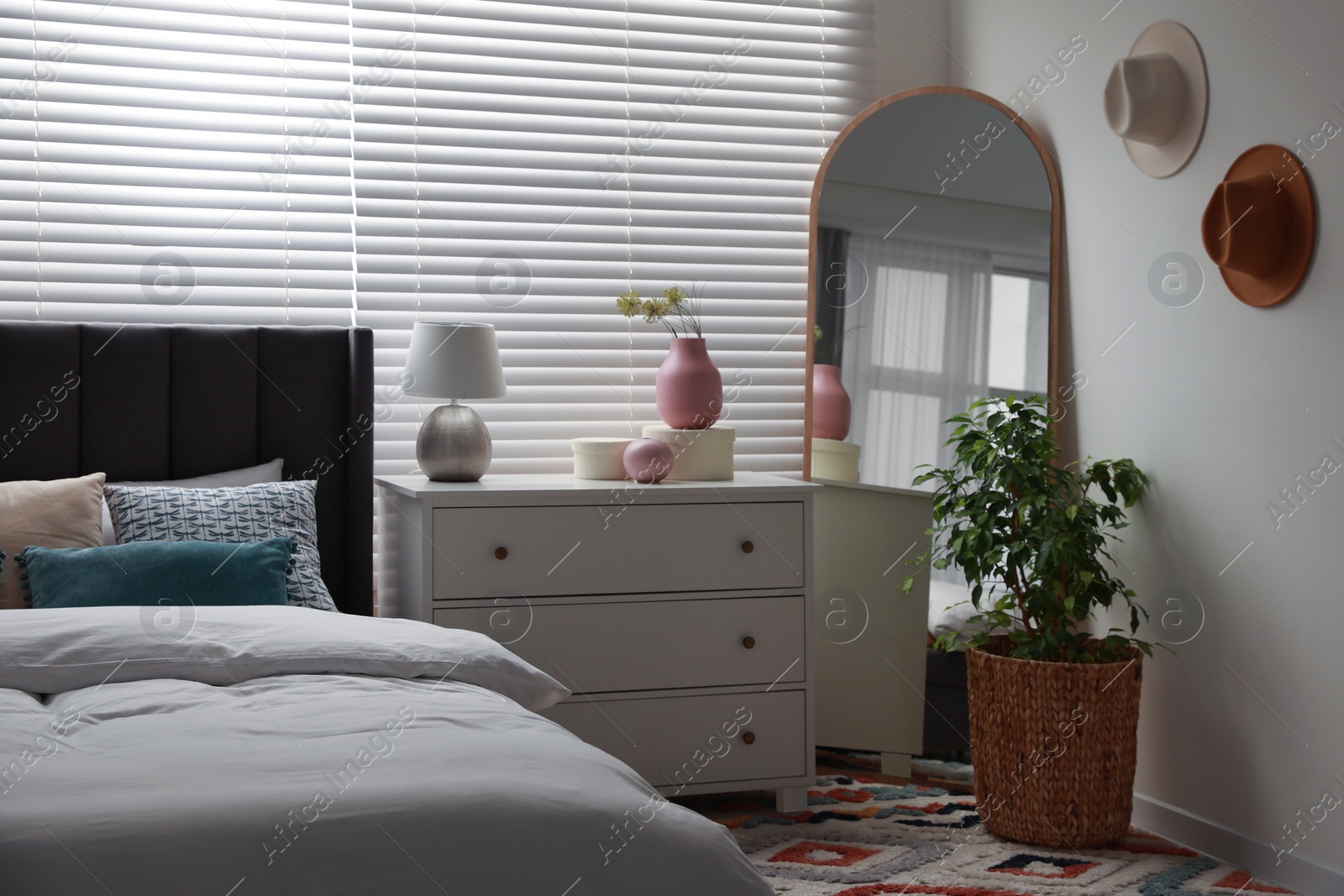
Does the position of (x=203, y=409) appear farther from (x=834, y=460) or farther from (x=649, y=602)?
(x=834, y=460)

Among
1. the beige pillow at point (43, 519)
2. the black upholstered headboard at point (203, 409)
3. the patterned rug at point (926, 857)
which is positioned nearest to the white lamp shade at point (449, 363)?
the black upholstered headboard at point (203, 409)

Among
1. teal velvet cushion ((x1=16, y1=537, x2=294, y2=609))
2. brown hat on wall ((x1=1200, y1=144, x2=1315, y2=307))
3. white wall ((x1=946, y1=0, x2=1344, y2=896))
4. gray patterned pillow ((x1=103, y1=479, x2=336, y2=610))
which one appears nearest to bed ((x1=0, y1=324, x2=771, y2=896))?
teal velvet cushion ((x1=16, y1=537, x2=294, y2=609))

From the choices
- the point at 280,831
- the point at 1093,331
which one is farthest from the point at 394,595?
the point at 1093,331

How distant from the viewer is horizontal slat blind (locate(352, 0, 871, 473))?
9.66 feet

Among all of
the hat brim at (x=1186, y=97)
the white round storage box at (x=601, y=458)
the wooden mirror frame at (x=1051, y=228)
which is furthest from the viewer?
the wooden mirror frame at (x=1051, y=228)

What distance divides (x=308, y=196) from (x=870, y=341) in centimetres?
163

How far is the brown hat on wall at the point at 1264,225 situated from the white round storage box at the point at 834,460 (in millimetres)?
1117

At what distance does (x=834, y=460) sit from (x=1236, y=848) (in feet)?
4.61

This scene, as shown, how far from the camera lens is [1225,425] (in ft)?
8.07

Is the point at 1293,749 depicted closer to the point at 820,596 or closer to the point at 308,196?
the point at 820,596

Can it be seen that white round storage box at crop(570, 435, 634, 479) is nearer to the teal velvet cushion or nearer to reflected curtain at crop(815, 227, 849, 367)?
reflected curtain at crop(815, 227, 849, 367)

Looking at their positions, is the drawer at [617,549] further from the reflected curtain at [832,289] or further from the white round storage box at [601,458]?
the reflected curtain at [832,289]

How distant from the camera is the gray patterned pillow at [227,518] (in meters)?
2.37

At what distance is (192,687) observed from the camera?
4.96 ft
